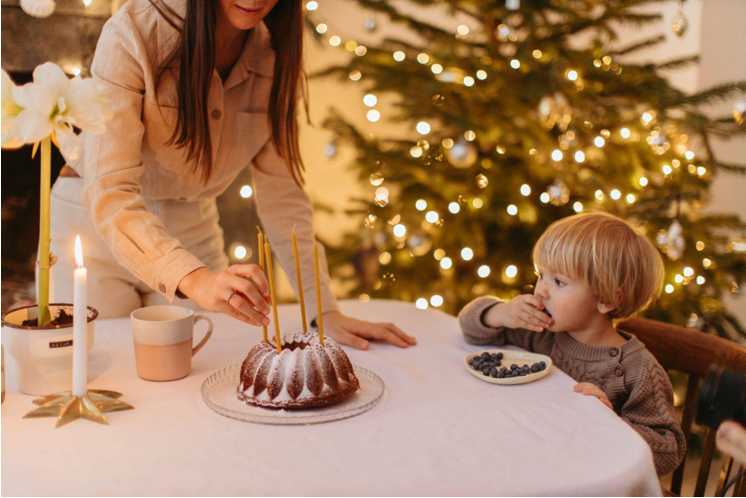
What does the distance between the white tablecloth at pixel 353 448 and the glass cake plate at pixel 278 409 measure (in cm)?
1

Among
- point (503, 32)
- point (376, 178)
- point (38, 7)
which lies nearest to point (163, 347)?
point (38, 7)

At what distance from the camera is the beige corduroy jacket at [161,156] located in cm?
99

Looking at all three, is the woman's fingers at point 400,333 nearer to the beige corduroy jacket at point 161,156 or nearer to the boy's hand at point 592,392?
the beige corduroy jacket at point 161,156

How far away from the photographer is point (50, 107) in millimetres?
799

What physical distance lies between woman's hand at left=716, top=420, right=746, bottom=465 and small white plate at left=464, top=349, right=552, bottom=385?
27 cm

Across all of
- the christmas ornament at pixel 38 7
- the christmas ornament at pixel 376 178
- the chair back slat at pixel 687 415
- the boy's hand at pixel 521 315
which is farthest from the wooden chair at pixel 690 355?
the christmas ornament at pixel 38 7

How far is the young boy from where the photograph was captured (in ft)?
3.83

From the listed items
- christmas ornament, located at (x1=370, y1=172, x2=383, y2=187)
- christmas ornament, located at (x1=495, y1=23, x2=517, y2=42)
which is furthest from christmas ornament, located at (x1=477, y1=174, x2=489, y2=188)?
christmas ornament, located at (x1=495, y1=23, x2=517, y2=42)

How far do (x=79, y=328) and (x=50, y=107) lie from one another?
291 millimetres

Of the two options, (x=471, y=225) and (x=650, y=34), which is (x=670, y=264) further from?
(x=650, y=34)

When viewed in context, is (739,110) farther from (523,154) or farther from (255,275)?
(255,275)

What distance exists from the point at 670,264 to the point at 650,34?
1.44m

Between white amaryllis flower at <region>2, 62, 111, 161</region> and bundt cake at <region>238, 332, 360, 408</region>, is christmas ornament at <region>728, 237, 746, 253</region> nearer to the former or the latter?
bundt cake at <region>238, 332, 360, 408</region>

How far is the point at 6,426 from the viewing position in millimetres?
775
